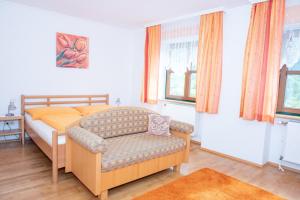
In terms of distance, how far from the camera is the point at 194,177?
278 cm

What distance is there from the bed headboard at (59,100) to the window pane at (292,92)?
11.9 feet

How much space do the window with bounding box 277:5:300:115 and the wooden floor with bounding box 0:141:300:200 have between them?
1.02m

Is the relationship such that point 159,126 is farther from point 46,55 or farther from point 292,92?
point 46,55

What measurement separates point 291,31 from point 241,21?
0.73 meters

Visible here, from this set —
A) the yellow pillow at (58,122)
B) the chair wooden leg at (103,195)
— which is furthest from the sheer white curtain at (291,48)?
the yellow pillow at (58,122)

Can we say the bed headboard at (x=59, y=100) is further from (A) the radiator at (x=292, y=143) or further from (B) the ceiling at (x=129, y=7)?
(A) the radiator at (x=292, y=143)

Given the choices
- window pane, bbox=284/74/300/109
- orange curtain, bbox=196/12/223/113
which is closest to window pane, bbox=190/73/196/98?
orange curtain, bbox=196/12/223/113

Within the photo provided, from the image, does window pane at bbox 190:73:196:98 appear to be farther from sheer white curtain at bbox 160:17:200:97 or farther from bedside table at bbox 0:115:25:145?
bedside table at bbox 0:115:25:145

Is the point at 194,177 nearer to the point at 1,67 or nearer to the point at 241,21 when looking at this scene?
the point at 241,21

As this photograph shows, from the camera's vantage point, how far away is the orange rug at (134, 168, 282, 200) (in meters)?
2.30

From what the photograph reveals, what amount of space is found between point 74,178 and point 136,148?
91 centimetres

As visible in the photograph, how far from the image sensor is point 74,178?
2.60 meters

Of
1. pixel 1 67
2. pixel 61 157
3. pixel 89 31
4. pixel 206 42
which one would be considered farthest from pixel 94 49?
pixel 61 157

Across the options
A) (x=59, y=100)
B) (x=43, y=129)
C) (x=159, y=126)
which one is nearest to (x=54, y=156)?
(x=43, y=129)
